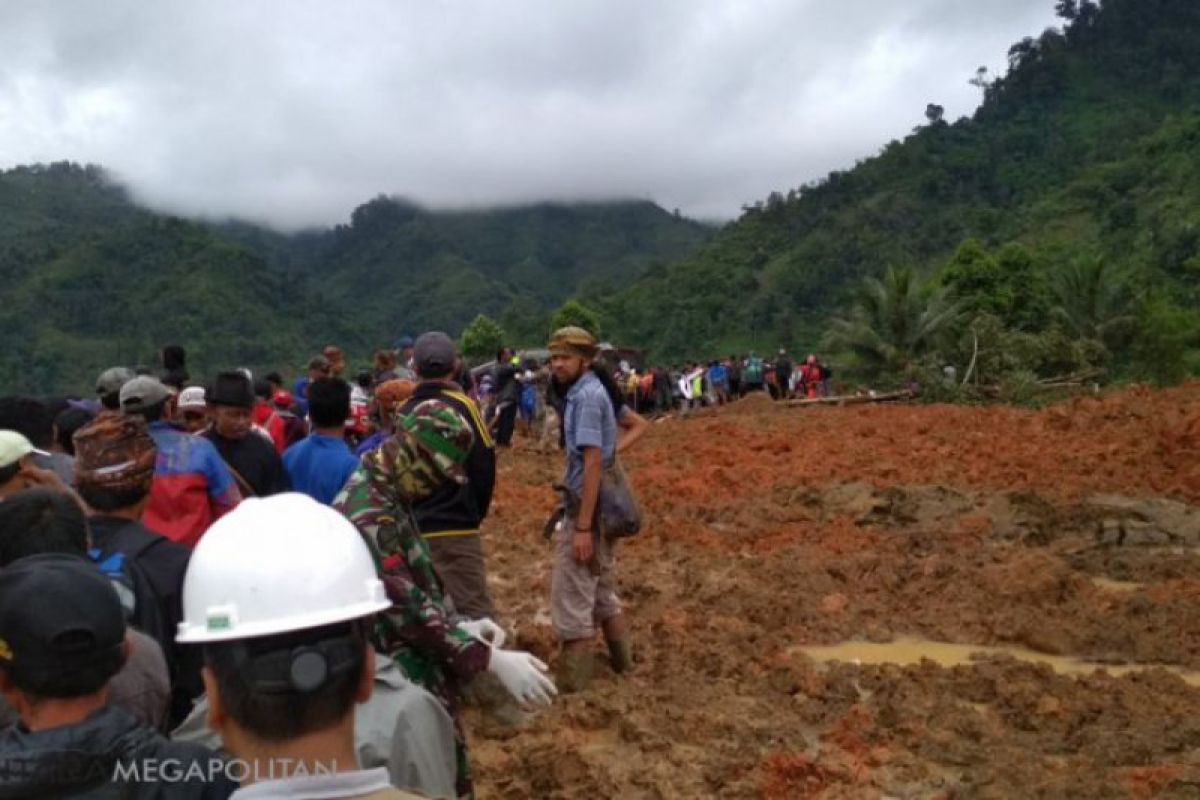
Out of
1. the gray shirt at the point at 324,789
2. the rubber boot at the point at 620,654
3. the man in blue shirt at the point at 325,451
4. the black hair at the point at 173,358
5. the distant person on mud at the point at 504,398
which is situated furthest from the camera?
the distant person on mud at the point at 504,398

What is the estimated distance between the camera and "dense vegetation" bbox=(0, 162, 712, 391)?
5922cm

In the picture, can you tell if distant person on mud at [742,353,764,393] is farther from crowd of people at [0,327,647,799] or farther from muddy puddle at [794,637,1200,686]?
crowd of people at [0,327,647,799]

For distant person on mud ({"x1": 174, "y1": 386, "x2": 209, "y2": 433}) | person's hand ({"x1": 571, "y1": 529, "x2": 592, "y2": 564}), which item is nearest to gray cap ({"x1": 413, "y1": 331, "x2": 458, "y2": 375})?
person's hand ({"x1": 571, "y1": 529, "x2": 592, "y2": 564})

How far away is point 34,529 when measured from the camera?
8.91ft

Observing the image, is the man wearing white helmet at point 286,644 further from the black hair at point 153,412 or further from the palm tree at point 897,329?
the palm tree at point 897,329

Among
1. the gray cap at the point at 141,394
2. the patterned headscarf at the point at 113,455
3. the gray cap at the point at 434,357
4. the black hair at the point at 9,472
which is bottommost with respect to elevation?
the black hair at the point at 9,472

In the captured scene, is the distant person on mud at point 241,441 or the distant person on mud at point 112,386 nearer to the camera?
the distant person on mud at point 241,441

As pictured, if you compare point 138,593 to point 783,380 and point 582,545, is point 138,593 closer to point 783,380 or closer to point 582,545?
point 582,545

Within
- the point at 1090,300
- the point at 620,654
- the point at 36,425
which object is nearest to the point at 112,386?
the point at 36,425

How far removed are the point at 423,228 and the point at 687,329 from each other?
68.0m

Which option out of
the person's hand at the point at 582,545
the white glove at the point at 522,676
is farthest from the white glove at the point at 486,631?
the person's hand at the point at 582,545

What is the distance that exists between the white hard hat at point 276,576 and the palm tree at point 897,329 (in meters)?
25.4

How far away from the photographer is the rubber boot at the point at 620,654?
590cm

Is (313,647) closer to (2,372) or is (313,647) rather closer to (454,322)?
(2,372)
